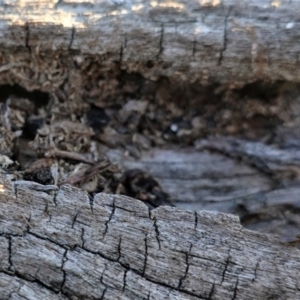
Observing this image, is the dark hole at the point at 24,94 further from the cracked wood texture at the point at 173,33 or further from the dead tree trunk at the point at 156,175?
the cracked wood texture at the point at 173,33

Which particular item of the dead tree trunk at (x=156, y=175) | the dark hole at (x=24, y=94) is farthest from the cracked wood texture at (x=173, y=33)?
the dark hole at (x=24, y=94)

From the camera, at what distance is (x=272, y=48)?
1.71 m

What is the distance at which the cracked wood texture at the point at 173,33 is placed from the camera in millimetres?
1717

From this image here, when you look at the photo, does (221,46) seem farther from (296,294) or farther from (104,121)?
(296,294)

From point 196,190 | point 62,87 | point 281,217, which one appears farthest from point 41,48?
point 281,217

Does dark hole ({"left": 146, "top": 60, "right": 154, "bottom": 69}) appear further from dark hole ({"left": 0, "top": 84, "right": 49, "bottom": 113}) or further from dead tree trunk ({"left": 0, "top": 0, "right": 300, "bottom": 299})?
dark hole ({"left": 0, "top": 84, "right": 49, "bottom": 113})

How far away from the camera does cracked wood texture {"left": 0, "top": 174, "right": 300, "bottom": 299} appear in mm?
1396

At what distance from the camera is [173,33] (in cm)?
174

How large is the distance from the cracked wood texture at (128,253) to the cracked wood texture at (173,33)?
1.81ft

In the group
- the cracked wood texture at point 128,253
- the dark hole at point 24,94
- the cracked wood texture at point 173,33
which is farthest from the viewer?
the dark hole at point 24,94

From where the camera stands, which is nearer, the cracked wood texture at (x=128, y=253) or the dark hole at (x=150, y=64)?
the cracked wood texture at (x=128, y=253)

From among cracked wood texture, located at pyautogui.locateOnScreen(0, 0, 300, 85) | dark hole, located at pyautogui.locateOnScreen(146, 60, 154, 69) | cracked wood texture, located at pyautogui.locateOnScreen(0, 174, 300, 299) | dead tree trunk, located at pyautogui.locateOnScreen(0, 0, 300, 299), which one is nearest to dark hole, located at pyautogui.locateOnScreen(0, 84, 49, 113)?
dead tree trunk, located at pyautogui.locateOnScreen(0, 0, 300, 299)

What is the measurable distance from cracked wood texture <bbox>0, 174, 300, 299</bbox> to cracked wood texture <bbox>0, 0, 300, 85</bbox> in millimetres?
553

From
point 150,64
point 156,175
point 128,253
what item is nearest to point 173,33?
point 150,64
